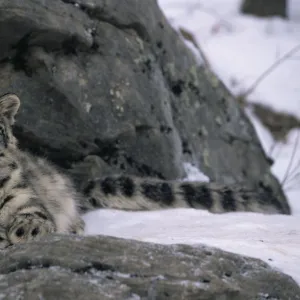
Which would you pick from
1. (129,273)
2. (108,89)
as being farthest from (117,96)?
(129,273)

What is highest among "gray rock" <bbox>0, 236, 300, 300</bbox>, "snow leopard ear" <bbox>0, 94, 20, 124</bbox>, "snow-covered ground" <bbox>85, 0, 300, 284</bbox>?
"gray rock" <bbox>0, 236, 300, 300</bbox>

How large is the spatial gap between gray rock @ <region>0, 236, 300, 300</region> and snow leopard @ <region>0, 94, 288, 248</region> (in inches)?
28.8

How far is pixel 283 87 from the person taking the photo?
32.1ft

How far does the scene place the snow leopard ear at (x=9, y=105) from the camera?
401 centimetres

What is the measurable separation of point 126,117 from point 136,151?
0.24 metres

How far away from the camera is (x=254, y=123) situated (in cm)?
891

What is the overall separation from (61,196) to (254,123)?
4.97 metres

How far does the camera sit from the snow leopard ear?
4012mm

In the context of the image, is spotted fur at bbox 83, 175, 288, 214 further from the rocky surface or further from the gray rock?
the gray rock

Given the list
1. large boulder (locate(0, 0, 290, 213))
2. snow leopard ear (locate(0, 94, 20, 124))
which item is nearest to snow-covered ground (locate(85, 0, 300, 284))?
large boulder (locate(0, 0, 290, 213))

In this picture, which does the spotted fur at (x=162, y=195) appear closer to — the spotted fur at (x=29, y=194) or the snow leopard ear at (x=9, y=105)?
the spotted fur at (x=29, y=194)

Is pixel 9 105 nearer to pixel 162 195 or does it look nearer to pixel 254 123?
pixel 162 195

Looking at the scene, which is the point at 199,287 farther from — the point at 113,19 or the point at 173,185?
the point at 113,19

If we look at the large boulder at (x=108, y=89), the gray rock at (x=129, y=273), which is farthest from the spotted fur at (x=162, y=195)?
the gray rock at (x=129, y=273)
